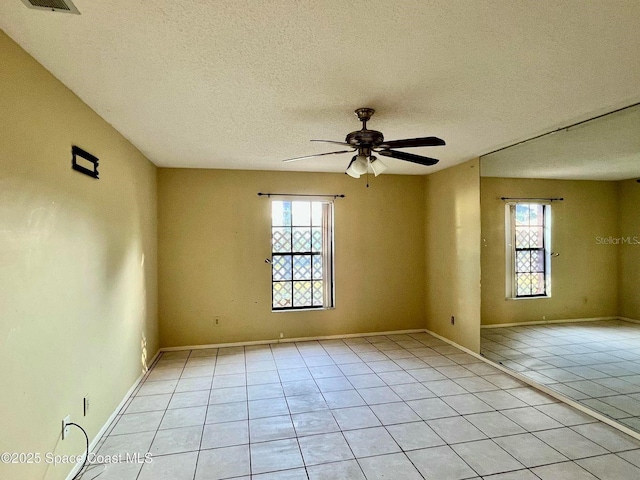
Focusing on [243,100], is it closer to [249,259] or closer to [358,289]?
[249,259]

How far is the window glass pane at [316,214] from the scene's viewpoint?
475cm

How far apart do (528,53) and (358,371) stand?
3.11 metres

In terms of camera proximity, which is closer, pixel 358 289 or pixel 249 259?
pixel 249 259

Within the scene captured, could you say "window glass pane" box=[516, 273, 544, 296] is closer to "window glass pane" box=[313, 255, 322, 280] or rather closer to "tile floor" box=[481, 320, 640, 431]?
"tile floor" box=[481, 320, 640, 431]

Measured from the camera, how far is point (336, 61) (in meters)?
1.73

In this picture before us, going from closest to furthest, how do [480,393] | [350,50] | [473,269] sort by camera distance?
[350,50] < [480,393] < [473,269]

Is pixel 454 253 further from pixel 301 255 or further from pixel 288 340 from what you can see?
pixel 288 340

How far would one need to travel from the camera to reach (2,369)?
4.70ft

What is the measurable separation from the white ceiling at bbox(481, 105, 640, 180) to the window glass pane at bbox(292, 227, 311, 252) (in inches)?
94.3

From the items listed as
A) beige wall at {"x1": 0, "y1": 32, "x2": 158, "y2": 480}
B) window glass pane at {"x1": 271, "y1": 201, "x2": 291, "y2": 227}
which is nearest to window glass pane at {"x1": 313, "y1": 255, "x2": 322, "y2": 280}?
window glass pane at {"x1": 271, "y1": 201, "x2": 291, "y2": 227}

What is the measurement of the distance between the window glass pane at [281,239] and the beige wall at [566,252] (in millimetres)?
2518

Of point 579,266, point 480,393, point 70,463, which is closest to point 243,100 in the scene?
point 70,463

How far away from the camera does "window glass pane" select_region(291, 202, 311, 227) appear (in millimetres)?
4695

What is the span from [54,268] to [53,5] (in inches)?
51.9
